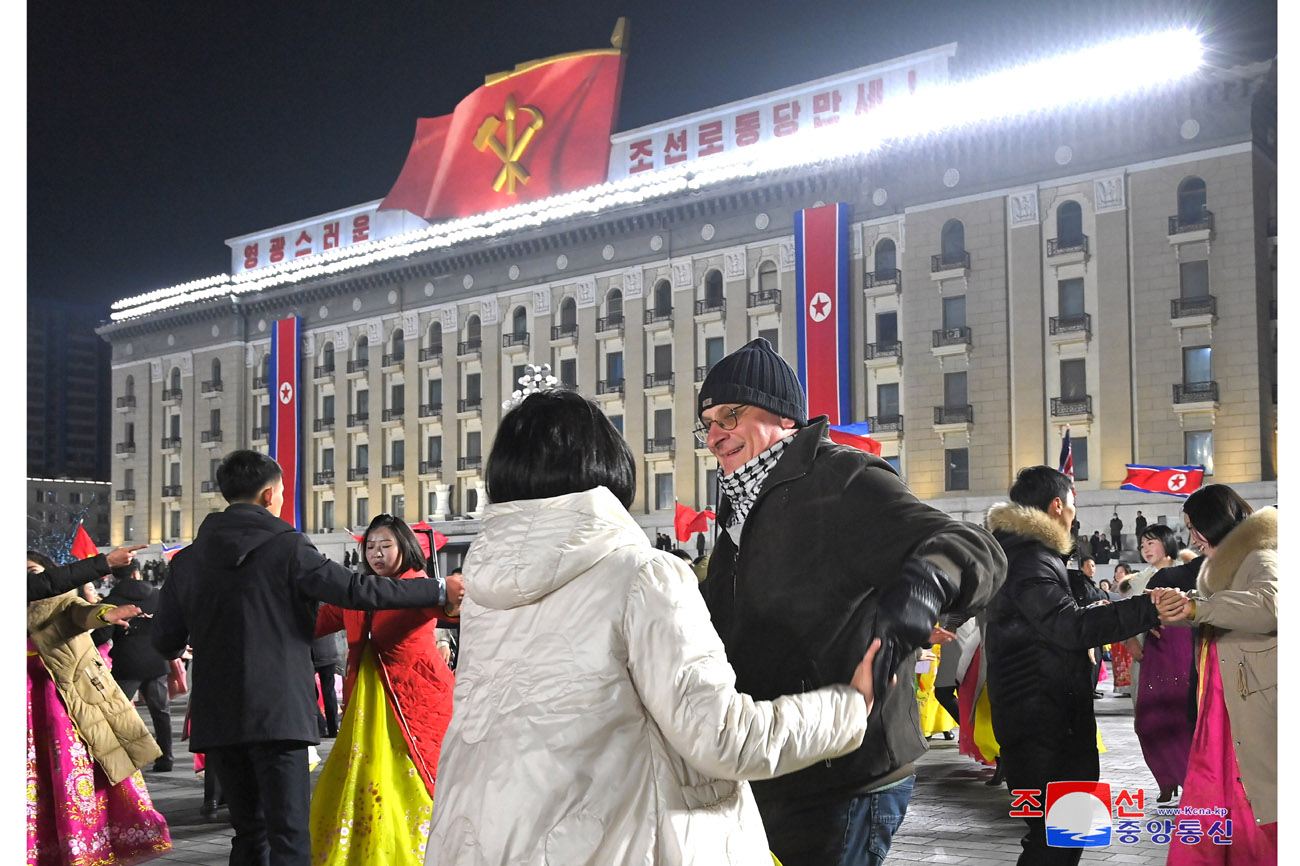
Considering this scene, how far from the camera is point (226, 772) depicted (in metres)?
3.70

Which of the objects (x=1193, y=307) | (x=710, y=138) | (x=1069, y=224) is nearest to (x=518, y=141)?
(x=710, y=138)

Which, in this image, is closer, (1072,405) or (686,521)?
(686,521)

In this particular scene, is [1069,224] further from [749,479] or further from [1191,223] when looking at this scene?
[749,479]

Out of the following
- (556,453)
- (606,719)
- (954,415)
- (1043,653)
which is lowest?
(1043,653)

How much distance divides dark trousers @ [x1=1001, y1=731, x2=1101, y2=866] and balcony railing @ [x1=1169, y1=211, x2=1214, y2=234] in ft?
84.5

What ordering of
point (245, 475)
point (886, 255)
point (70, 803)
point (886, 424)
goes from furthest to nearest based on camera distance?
point (886, 255), point (886, 424), point (70, 803), point (245, 475)

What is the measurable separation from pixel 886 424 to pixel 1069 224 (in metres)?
6.54

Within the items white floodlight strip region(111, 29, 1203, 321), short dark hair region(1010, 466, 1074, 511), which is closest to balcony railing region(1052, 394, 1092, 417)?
white floodlight strip region(111, 29, 1203, 321)

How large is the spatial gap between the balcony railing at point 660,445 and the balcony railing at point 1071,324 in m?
11.0

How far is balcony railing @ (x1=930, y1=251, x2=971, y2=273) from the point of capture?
97.4 ft

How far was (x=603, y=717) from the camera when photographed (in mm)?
1734

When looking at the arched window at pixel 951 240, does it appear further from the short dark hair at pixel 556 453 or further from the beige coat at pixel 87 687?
the short dark hair at pixel 556 453

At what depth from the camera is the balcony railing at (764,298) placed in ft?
107

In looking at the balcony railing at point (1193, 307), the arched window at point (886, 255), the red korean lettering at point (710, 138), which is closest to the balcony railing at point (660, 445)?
the arched window at point (886, 255)
